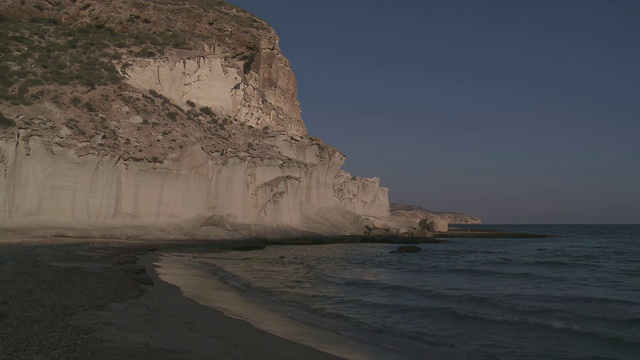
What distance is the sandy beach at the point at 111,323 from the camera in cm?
547

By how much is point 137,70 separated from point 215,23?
13.7 metres

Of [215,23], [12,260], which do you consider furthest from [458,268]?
[215,23]

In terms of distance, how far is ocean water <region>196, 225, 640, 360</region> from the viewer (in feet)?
27.8

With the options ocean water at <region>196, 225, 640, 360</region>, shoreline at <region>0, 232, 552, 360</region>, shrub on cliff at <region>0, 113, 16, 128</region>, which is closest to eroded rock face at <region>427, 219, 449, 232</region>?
ocean water at <region>196, 225, 640, 360</region>

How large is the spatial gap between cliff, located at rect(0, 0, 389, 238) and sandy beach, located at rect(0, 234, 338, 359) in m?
17.3

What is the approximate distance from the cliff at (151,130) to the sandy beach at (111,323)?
17262 mm

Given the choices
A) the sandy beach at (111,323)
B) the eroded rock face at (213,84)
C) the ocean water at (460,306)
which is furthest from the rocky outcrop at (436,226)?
the sandy beach at (111,323)

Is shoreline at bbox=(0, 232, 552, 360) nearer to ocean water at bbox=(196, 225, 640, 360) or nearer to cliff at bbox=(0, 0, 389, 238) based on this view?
ocean water at bbox=(196, 225, 640, 360)

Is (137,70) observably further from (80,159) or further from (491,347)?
(491,347)

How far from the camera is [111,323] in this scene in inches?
268

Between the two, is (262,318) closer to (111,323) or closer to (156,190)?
(111,323)

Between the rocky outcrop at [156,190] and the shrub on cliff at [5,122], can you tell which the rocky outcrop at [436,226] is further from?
the shrub on cliff at [5,122]

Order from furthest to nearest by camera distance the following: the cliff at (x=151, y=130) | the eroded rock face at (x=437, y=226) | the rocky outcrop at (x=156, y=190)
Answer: the eroded rock face at (x=437, y=226)
the cliff at (x=151, y=130)
the rocky outcrop at (x=156, y=190)

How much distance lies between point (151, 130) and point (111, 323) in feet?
92.6
